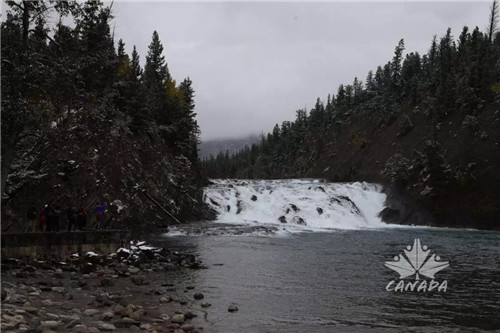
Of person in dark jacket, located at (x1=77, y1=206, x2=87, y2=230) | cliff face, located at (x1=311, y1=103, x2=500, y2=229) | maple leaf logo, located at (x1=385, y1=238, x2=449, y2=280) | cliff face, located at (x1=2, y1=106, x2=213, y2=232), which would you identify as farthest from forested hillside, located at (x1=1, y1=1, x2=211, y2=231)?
cliff face, located at (x1=311, y1=103, x2=500, y2=229)

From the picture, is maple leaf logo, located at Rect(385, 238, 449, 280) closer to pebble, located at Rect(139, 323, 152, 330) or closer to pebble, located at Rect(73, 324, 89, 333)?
pebble, located at Rect(139, 323, 152, 330)

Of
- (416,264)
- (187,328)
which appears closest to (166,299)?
(187,328)

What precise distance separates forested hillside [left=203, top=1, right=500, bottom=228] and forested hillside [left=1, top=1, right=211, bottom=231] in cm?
2838

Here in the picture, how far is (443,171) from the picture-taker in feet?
177

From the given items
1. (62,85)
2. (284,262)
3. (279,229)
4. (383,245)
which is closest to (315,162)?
(279,229)

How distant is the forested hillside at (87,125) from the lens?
15047 mm

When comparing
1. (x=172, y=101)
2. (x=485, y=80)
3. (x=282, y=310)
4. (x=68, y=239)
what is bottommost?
(x=282, y=310)

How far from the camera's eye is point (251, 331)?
38.4 ft

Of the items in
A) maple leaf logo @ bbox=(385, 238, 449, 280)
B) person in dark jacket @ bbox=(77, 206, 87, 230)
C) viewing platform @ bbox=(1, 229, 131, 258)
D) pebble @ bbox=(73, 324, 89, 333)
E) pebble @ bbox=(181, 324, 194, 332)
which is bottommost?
maple leaf logo @ bbox=(385, 238, 449, 280)

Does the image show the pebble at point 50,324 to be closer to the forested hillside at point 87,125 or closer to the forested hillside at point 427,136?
the forested hillside at point 87,125

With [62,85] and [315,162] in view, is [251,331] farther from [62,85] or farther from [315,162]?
[315,162]

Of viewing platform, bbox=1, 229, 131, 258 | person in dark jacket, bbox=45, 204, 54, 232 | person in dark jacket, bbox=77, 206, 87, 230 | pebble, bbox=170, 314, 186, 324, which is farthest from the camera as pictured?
person in dark jacket, bbox=77, 206, 87, 230

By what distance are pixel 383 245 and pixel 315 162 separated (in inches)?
3066

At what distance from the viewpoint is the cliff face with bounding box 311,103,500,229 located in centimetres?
5050
